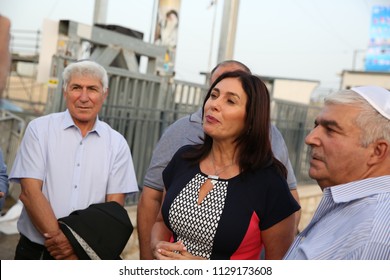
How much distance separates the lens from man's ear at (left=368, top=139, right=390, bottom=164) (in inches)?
64.5

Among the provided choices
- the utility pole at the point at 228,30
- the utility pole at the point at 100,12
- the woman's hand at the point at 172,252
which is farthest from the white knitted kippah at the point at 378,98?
the utility pole at the point at 100,12

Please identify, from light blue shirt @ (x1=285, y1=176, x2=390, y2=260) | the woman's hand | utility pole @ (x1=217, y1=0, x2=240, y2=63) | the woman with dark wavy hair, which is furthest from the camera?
utility pole @ (x1=217, y1=0, x2=240, y2=63)

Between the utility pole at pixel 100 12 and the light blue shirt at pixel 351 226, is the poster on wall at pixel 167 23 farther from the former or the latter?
the light blue shirt at pixel 351 226

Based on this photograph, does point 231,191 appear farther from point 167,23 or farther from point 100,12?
point 100,12

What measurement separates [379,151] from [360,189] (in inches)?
7.4

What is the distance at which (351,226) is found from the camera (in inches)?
56.9

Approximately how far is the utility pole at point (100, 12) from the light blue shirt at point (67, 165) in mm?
5757

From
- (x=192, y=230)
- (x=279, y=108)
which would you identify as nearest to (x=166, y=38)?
(x=279, y=108)

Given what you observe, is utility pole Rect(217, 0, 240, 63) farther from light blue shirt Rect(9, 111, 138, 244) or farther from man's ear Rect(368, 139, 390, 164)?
man's ear Rect(368, 139, 390, 164)

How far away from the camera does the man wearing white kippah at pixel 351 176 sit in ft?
4.63

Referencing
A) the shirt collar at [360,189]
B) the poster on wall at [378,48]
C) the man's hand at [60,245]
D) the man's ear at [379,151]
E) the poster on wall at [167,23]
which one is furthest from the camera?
the poster on wall at [378,48]

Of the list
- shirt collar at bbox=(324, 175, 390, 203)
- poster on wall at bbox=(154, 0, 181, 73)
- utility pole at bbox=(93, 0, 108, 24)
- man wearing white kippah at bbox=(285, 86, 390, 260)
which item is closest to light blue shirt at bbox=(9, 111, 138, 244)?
man wearing white kippah at bbox=(285, 86, 390, 260)

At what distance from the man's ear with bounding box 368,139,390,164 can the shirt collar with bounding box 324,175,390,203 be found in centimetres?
→ 10

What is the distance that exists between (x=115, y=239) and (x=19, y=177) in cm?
70
